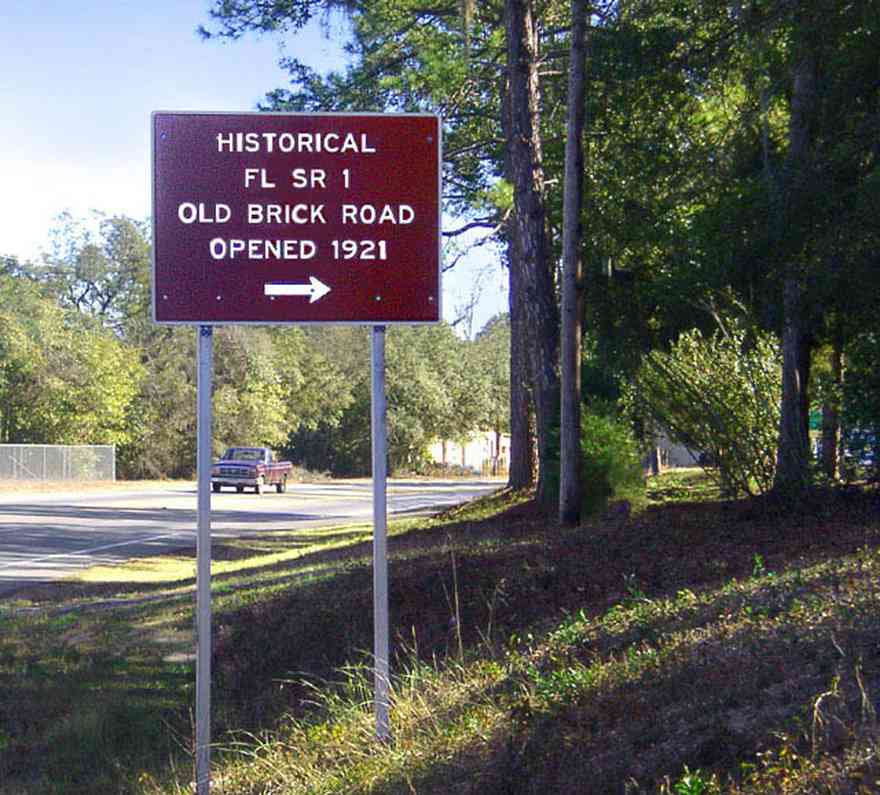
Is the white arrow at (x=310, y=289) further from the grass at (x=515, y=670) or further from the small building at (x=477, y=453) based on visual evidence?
the small building at (x=477, y=453)

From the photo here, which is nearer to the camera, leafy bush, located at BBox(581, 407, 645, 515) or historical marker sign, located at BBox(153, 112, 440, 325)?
historical marker sign, located at BBox(153, 112, 440, 325)

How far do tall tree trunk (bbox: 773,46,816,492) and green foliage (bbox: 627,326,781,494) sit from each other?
40cm

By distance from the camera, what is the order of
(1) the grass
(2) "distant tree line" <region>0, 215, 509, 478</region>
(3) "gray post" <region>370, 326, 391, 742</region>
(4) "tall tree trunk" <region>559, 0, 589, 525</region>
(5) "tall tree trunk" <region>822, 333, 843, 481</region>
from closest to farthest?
(1) the grass, (3) "gray post" <region>370, 326, 391, 742</region>, (4) "tall tree trunk" <region>559, 0, 589, 525</region>, (5) "tall tree trunk" <region>822, 333, 843, 481</region>, (2) "distant tree line" <region>0, 215, 509, 478</region>

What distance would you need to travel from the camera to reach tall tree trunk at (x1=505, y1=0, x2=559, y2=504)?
1792 cm

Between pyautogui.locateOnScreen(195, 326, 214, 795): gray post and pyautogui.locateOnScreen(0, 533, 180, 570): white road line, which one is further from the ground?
pyautogui.locateOnScreen(195, 326, 214, 795): gray post

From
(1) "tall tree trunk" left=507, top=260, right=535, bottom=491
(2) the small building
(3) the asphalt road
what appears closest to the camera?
(3) the asphalt road

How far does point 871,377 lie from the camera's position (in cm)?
1488

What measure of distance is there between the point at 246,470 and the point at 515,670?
138ft

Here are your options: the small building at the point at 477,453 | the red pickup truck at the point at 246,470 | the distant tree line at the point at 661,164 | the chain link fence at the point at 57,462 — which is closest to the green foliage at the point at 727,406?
the distant tree line at the point at 661,164

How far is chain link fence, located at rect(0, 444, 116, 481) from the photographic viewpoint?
179 feet

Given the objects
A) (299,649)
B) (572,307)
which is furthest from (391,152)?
(572,307)

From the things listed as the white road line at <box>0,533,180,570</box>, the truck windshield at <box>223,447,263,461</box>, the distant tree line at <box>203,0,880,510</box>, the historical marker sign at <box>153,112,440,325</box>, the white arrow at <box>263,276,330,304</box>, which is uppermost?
the distant tree line at <box>203,0,880,510</box>

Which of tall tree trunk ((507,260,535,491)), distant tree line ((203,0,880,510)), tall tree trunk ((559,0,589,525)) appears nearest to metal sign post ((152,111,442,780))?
distant tree line ((203,0,880,510))

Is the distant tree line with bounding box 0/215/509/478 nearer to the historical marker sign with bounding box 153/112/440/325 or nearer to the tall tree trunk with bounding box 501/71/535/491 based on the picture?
the tall tree trunk with bounding box 501/71/535/491
